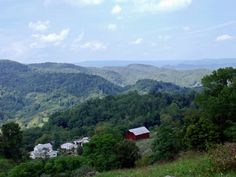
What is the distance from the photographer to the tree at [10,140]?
214 ft

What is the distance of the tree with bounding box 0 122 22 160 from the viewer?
65125 mm

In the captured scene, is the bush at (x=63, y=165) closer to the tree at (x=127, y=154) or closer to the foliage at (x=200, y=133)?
the tree at (x=127, y=154)

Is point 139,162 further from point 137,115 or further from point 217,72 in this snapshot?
point 137,115

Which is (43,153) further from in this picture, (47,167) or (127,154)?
(127,154)

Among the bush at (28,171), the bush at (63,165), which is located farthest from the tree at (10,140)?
the bush at (63,165)

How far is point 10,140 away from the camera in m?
65.2

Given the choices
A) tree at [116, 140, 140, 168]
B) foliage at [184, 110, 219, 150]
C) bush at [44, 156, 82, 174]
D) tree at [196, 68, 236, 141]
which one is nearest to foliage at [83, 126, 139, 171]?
tree at [116, 140, 140, 168]

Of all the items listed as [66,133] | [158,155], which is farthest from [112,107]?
[158,155]

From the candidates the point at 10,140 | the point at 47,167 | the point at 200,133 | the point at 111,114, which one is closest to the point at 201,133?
the point at 200,133

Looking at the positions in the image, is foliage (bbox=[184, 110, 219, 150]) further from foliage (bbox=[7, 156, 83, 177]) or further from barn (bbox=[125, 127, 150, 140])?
barn (bbox=[125, 127, 150, 140])

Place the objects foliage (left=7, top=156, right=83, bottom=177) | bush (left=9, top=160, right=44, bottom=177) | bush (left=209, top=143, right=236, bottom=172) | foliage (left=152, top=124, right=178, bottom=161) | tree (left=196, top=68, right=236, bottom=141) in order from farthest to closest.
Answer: foliage (left=152, top=124, right=178, bottom=161) → bush (left=9, top=160, right=44, bottom=177) → foliage (left=7, top=156, right=83, bottom=177) → tree (left=196, top=68, right=236, bottom=141) → bush (left=209, top=143, right=236, bottom=172)

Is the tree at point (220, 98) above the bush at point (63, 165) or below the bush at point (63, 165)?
above

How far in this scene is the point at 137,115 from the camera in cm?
13638

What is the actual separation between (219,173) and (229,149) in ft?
3.61
